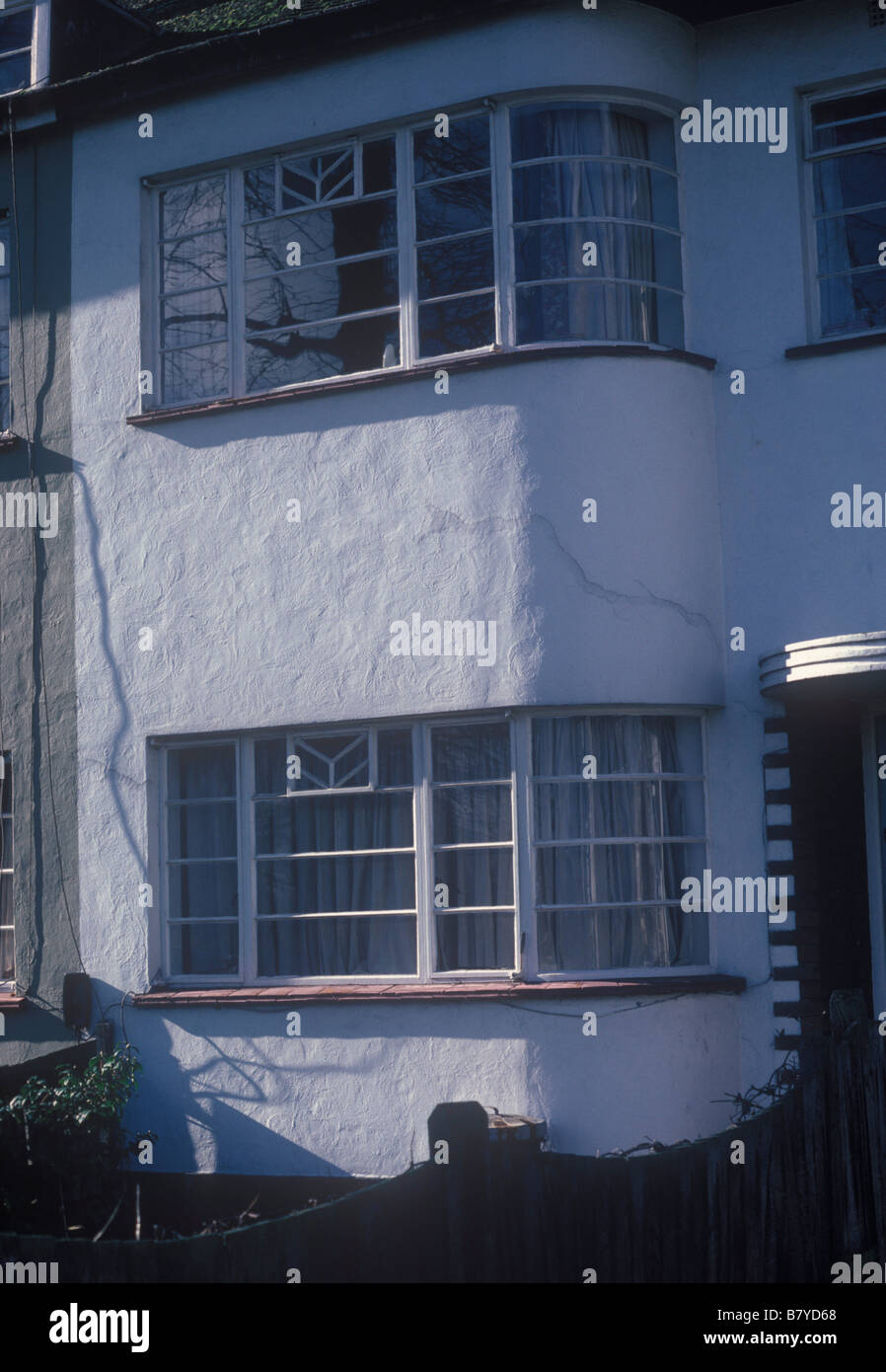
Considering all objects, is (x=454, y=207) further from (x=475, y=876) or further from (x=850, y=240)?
(x=475, y=876)

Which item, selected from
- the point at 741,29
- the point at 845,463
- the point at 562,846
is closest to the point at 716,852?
the point at 562,846

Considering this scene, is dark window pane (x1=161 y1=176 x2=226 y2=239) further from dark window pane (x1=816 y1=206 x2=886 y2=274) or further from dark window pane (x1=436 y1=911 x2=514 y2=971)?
dark window pane (x1=436 y1=911 x2=514 y2=971)

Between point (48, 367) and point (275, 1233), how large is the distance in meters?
6.25

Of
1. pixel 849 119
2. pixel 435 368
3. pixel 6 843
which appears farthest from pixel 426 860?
pixel 849 119

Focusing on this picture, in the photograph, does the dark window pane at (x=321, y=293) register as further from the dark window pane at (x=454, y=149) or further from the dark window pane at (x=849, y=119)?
the dark window pane at (x=849, y=119)

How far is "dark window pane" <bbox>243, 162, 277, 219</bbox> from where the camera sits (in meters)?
11.0

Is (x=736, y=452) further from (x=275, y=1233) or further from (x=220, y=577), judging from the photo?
(x=275, y=1233)

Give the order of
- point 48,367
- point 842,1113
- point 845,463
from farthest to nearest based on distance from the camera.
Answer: point 48,367 < point 845,463 < point 842,1113

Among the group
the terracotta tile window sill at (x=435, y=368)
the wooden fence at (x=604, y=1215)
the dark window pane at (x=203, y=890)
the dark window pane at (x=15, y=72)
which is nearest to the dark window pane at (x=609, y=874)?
the dark window pane at (x=203, y=890)

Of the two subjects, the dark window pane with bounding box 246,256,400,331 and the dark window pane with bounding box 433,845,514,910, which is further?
the dark window pane with bounding box 246,256,400,331

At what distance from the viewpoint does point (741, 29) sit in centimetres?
1034

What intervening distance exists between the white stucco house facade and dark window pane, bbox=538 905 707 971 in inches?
0.8

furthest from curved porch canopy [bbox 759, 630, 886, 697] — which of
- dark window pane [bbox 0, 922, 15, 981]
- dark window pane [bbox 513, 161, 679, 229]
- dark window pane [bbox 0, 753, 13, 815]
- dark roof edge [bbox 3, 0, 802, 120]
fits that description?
dark window pane [bbox 0, 922, 15, 981]

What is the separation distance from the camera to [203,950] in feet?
35.3
